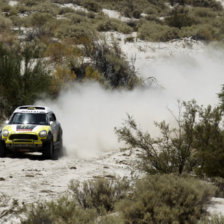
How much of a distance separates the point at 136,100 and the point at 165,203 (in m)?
20.5

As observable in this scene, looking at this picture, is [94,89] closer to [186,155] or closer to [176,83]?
[176,83]

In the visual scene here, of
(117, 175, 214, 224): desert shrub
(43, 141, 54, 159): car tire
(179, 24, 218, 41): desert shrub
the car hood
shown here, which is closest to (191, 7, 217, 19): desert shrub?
(179, 24, 218, 41): desert shrub

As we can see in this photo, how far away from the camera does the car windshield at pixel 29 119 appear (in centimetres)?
1705

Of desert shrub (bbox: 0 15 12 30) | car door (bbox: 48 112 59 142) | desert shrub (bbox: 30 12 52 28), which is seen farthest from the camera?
desert shrub (bbox: 30 12 52 28)

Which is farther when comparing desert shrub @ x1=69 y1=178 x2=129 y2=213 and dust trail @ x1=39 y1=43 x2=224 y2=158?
dust trail @ x1=39 y1=43 x2=224 y2=158

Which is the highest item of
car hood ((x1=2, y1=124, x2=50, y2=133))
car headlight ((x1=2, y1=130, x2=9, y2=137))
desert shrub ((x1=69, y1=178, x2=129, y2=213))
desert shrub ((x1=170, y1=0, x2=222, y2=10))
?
desert shrub ((x1=170, y1=0, x2=222, y2=10))

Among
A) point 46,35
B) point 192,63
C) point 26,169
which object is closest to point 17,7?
point 46,35

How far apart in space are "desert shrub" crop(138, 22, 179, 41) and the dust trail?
15.3 ft

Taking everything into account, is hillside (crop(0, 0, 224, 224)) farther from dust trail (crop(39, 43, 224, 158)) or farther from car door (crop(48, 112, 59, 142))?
car door (crop(48, 112, 59, 142))

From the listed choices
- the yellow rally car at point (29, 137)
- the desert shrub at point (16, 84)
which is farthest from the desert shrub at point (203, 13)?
the yellow rally car at point (29, 137)

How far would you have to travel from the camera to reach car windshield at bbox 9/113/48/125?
17.0m

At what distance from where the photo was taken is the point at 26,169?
45.5 feet

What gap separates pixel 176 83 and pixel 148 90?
18.9ft

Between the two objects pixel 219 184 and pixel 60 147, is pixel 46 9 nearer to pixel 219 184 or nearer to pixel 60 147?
pixel 60 147
